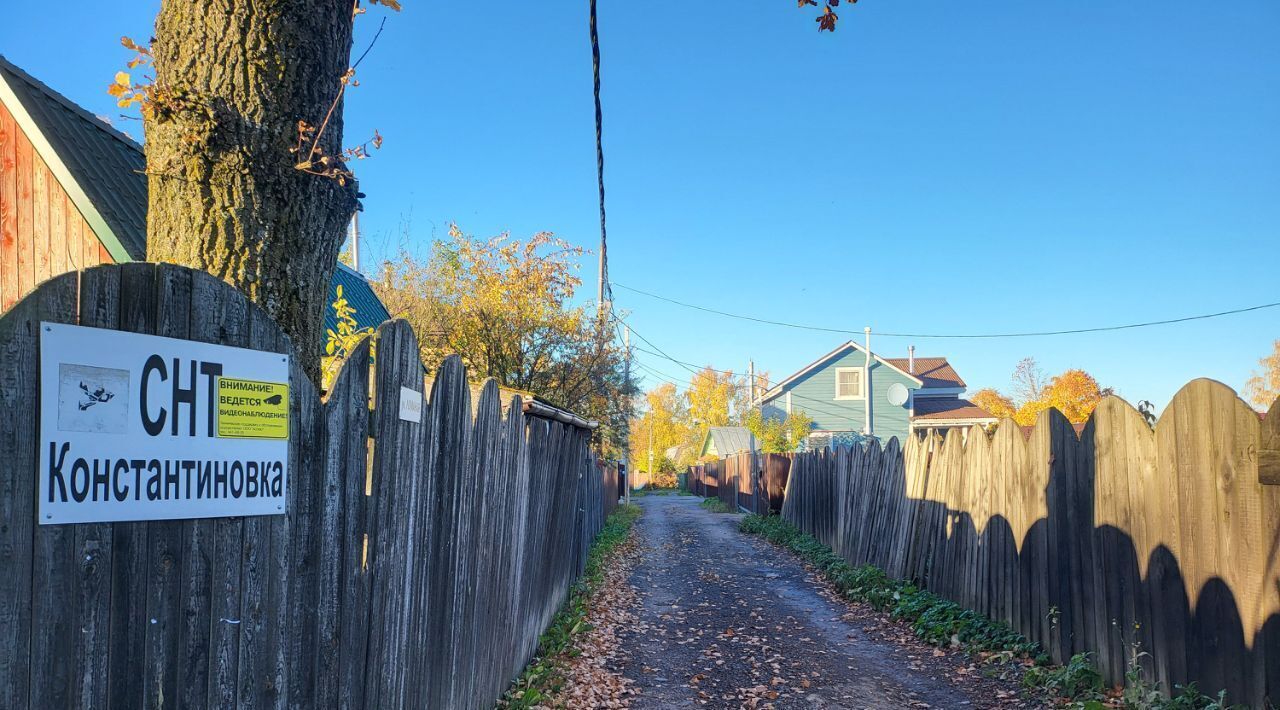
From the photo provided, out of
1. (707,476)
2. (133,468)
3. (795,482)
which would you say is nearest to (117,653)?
(133,468)

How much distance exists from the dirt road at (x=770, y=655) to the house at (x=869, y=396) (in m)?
27.0

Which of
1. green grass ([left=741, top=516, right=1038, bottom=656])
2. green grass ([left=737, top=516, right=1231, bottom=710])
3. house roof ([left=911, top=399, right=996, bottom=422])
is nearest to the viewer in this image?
green grass ([left=737, top=516, right=1231, bottom=710])

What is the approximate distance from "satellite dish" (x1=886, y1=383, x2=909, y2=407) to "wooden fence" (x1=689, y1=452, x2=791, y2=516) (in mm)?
8848

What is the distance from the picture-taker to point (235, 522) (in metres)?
2.27

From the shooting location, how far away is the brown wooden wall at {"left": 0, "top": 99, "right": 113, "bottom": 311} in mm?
6652

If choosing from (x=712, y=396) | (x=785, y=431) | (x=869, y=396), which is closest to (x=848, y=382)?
(x=869, y=396)

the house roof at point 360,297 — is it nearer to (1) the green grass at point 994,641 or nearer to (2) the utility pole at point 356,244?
(2) the utility pole at point 356,244

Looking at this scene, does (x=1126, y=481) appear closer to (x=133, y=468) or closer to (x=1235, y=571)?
(x=1235, y=571)

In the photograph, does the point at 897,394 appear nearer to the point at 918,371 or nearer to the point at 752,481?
the point at 918,371

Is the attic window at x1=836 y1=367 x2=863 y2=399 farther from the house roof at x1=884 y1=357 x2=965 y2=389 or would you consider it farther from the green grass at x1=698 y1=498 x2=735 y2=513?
the green grass at x1=698 y1=498 x2=735 y2=513

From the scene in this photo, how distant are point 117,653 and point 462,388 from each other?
240cm

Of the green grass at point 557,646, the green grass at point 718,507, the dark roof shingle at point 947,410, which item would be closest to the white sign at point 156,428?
the green grass at point 557,646

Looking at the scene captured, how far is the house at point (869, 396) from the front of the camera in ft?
124

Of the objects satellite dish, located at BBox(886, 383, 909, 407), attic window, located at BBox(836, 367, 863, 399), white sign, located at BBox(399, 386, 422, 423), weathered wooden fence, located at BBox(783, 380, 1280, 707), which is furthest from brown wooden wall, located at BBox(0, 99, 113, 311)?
attic window, located at BBox(836, 367, 863, 399)
